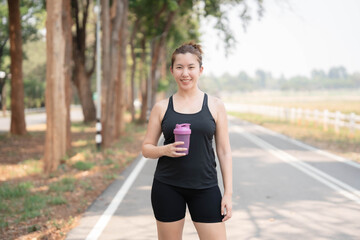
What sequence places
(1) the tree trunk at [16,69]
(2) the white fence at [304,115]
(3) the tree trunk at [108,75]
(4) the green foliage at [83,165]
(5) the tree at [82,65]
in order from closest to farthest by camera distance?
(4) the green foliage at [83,165] → (3) the tree trunk at [108,75] → (1) the tree trunk at [16,69] → (2) the white fence at [304,115] → (5) the tree at [82,65]

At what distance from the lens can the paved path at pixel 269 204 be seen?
5824mm

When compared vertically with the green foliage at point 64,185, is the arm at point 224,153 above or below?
above

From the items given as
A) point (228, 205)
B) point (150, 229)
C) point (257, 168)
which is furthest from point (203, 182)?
point (257, 168)

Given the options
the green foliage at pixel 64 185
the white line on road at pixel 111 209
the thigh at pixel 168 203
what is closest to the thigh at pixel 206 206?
the thigh at pixel 168 203

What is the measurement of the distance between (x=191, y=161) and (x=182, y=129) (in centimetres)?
29

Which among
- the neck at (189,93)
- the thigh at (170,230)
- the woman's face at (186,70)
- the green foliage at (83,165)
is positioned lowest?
the green foliage at (83,165)

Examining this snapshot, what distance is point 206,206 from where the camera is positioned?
3.08m

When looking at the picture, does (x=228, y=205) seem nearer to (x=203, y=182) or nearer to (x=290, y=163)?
(x=203, y=182)

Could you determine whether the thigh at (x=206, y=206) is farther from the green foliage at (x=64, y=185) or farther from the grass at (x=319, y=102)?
the grass at (x=319, y=102)

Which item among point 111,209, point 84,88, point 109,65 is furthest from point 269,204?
point 84,88

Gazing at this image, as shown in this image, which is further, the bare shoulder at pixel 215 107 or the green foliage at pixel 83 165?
the green foliage at pixel 83 165

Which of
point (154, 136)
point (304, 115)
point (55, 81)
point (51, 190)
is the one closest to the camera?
point (154, 136)

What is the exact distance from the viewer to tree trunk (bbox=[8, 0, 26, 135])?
19188 millimetres

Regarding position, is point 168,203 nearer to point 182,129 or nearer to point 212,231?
point 212,231
